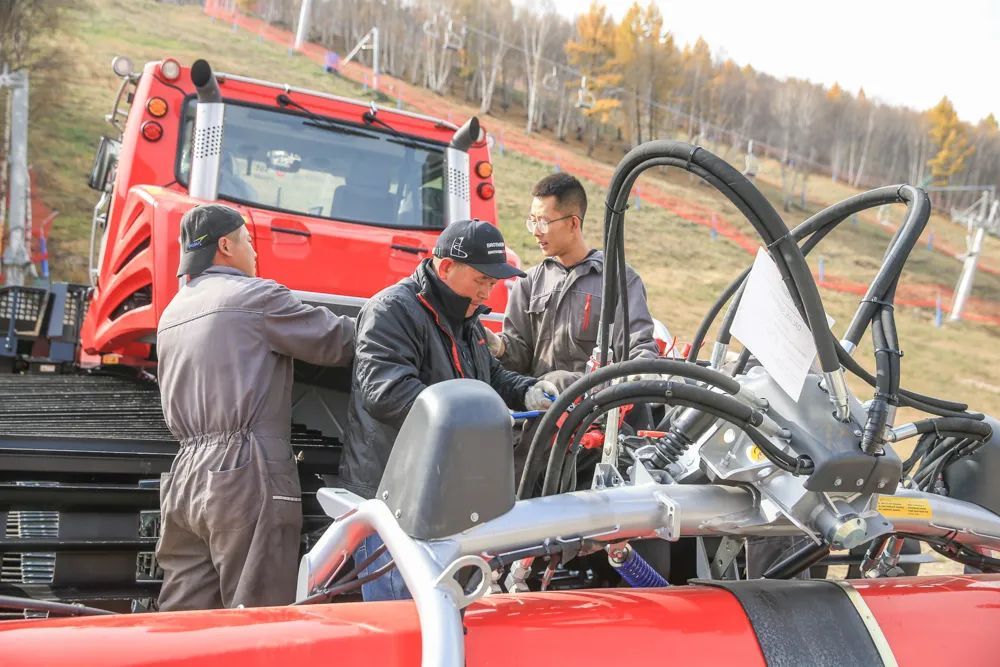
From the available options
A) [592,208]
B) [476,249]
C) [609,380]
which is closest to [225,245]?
[476,249]

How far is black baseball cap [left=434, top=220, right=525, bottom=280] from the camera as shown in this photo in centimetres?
311

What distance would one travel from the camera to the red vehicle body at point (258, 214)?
4.70 meters

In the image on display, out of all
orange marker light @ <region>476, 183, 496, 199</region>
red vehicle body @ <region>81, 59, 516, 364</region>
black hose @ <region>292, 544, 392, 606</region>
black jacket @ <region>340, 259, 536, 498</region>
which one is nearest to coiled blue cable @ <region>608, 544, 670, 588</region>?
black hose @ <region>292, 544, 392, 606</region>

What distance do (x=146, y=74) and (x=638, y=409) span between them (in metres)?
3.62

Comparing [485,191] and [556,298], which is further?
[485,191]

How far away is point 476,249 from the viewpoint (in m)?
3.11

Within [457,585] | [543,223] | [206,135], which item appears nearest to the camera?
[457,585]

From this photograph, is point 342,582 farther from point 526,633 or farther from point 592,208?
point 592,208

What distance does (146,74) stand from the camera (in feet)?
17.5

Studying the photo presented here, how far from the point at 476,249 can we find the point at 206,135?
2.73m

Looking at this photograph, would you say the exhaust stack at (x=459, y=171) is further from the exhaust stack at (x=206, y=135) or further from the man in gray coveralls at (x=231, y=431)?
the man in gray coveralls at (x=231, y=431)

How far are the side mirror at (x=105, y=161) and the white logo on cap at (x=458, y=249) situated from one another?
12.6 feet

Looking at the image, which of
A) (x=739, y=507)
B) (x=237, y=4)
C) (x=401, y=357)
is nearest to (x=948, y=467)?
(x=739, y=507)

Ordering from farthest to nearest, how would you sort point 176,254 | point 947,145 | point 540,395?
point 947,145 → point 176,254 → point 540,395
